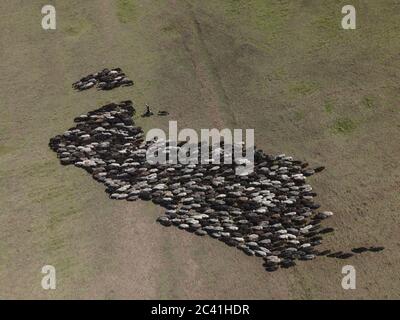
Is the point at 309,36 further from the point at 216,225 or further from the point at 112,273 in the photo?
the point at 112,273

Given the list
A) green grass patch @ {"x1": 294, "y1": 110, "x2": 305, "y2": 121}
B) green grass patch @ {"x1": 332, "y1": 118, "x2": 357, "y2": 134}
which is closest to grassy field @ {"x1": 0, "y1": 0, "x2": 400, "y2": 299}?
green grass patch @ {"x1": 332, "y1": 118, "x2": 357, "y2": 134}

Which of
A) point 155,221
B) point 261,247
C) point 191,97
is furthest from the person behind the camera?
point 191,97

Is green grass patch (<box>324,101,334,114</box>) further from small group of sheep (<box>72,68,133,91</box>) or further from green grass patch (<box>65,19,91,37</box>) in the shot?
green grass patch (<box>65,19,91,37</box>)

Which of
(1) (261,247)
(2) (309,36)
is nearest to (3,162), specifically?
(1) (261,247)

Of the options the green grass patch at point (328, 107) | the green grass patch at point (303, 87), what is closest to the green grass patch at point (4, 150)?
the green grass patch at point (303, 87)

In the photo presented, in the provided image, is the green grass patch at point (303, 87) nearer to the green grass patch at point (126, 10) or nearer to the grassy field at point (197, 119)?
the grassy field at point (197, 119)

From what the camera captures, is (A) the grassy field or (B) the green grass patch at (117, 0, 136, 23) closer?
(A) the grassy field
